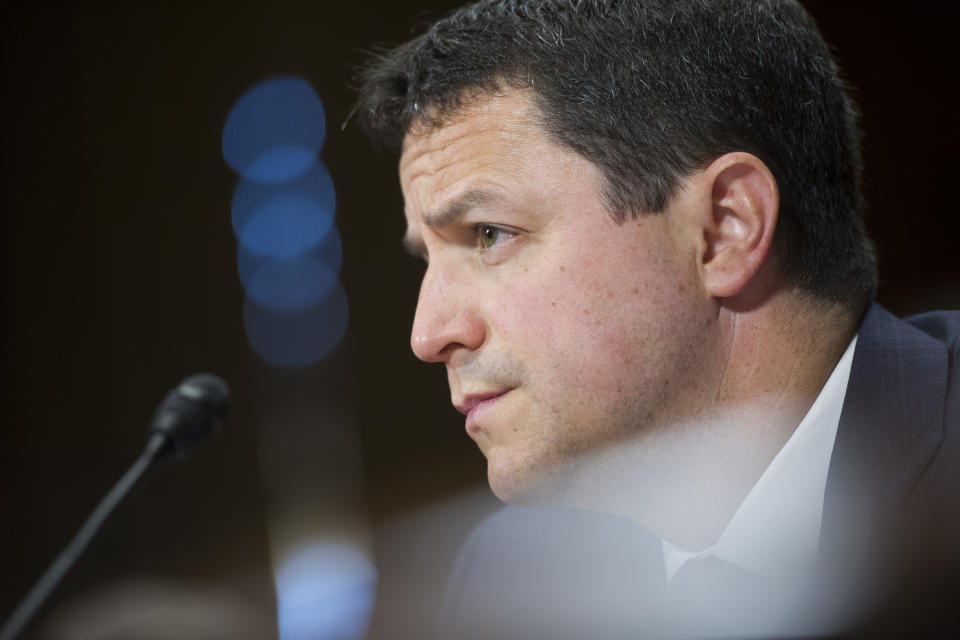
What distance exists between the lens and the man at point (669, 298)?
89cm

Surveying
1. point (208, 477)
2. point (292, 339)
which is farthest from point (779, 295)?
point (208, 477)

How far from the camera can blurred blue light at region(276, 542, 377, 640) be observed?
1.60 metres

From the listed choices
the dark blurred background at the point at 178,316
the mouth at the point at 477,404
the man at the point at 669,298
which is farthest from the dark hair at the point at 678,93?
the dark blurred background at the point at 178,316

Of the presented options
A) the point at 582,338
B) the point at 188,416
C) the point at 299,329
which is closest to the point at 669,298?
the point at 582,338

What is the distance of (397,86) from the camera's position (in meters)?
1.08

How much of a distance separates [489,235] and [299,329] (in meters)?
1.64

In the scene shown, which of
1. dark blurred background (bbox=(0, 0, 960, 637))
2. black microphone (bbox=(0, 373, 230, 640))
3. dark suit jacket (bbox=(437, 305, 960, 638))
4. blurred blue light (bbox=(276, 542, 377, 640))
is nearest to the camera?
dark suit jacket (bbox=(437, 305, 960, 638))

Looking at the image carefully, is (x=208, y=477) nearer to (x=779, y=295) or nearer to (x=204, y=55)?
(x=204, y=55)

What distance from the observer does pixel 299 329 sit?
2.49 m

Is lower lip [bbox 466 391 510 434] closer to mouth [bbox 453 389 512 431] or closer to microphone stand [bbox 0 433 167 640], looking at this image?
mouth [bbox 453 389 512 431]

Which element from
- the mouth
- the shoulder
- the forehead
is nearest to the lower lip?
the mouth

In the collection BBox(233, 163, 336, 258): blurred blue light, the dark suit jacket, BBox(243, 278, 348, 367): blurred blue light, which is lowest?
the dark suit jacket

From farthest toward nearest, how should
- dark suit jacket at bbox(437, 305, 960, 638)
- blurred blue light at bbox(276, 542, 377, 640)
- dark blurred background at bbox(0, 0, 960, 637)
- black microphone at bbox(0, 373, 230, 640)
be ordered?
dark blurred background at bbox(0, 0, 960, 637) < blurred blue light at bbox(276, 542, 377, 640) < black microphone at bbox(0, 373, 230, 640) < dark suit jacket at bbox(437, 305, 960, 638)

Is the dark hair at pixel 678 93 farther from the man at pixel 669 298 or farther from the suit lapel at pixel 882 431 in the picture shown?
the suit lapel at pixel 882 431
